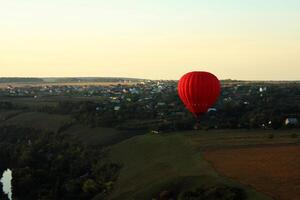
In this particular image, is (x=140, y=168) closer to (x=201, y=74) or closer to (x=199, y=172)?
(x=199, y=172)

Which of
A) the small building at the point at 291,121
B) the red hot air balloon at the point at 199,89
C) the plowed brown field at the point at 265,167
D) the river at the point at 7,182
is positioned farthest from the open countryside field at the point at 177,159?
the river at the point at 7,182

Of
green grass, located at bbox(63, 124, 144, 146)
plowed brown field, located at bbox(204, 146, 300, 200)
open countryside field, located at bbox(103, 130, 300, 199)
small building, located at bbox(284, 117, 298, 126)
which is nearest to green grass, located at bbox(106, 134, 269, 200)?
open countryside field, located at bbox(103, 130, 300, 199)

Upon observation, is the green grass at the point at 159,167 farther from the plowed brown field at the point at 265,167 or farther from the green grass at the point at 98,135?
the green grass at the point at 98,135

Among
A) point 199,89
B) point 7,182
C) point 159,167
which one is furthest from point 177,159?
point 7,182

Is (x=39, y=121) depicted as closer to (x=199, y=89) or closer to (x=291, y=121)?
(x=291, y=121)

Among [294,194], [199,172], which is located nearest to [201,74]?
[199,172]

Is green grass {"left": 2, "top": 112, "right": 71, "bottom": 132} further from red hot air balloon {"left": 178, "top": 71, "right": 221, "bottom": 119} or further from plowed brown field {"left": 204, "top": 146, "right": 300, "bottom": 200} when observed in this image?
red hot air balloon {"left": 178, "top": 71, "right": 221, "bottom": 119}
